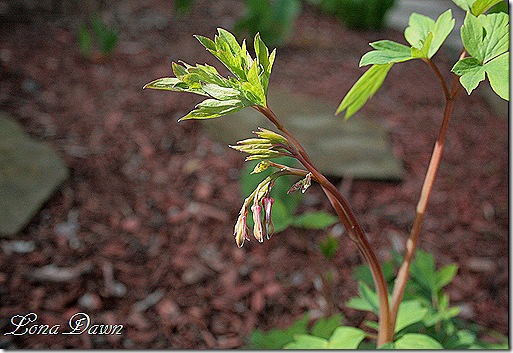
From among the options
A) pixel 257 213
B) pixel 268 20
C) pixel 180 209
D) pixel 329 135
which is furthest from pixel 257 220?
pixel 268 20

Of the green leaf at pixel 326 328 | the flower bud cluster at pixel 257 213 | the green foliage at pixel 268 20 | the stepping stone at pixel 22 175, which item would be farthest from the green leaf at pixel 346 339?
the green foliage at pixel 268 20

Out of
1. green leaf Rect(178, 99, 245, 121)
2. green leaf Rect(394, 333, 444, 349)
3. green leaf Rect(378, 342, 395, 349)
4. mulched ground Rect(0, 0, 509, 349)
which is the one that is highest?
green leaf Rect(178, 99, 245, 121)

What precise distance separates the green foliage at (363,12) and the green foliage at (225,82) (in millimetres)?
3100

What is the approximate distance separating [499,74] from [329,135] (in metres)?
1.71

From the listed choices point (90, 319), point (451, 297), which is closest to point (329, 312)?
point (451, 297)

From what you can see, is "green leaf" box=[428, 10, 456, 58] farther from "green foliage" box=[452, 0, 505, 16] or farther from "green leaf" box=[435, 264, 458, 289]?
"green leaf" box=[435, 264, 458, 289]

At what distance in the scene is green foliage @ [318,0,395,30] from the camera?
3656 millimetres

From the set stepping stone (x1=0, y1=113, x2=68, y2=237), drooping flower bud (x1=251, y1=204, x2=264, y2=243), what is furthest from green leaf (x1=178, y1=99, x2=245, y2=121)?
stepping stone (x1=0, y1=113, x2=68, y2=237)

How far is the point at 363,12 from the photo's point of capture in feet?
12.1

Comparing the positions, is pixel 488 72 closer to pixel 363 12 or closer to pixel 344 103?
pixel 344 103

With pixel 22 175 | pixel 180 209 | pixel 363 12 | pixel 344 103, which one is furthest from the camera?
pixel 363 12

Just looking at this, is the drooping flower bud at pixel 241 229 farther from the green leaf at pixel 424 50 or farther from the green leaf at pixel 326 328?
the green leaf at pixel 326 328

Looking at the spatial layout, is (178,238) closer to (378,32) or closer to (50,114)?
(50,114)

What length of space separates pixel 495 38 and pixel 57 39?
265cm
